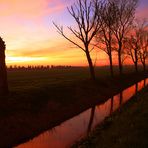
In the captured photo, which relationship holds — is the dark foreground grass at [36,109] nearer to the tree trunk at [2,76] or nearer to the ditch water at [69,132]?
the ditch water at [69,132]

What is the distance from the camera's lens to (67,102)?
28.6 m

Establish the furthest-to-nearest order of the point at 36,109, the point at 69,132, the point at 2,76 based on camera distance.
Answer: the point at 2,76
the point at 36,109
the point at 69,132

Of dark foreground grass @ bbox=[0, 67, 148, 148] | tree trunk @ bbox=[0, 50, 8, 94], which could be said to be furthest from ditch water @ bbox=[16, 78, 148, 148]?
tree trunk @ bbox=[0, 50, 8, 94]

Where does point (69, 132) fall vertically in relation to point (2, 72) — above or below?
below

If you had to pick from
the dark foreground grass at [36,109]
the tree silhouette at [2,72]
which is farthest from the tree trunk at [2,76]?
the dark foreground grass at [36,109]

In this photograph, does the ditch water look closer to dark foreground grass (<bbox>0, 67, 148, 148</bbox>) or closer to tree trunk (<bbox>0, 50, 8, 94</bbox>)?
dark foreground grass (<bbox>0, 67, 148, 148</bbox>)

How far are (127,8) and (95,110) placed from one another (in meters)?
34.5

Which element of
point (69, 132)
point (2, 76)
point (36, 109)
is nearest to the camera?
point (69, 132)

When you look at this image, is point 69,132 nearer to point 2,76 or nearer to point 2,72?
point 2,76

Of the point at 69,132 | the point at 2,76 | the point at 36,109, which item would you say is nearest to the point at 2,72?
the point at 2,76

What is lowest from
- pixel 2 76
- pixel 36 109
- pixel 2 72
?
pixel 36 109

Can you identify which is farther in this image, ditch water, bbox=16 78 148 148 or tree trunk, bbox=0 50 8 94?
tree trunk, bbox=0 50 8 94

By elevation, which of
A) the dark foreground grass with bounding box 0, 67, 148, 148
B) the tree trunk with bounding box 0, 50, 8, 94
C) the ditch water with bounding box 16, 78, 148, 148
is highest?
the tree trunk with bounding box 0, 50, 8, 94

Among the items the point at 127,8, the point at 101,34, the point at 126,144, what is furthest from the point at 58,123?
the point at 127,8
